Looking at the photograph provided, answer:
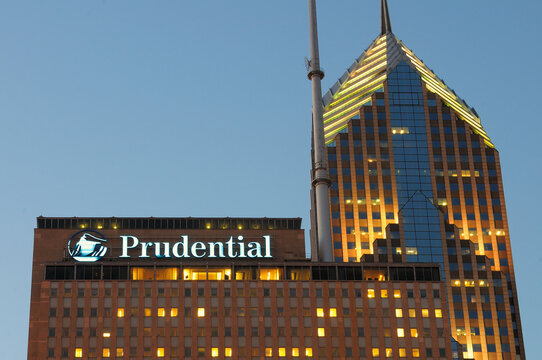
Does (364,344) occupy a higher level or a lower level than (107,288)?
lower

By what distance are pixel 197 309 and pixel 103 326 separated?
725 inches

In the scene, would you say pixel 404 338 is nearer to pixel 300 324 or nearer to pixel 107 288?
pixel 300 324

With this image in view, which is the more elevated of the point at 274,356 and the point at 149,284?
the point at 149,284

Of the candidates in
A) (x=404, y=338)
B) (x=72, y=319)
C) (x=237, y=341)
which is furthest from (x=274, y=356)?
(x=72, y=319)

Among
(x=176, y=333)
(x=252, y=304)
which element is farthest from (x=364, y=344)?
(x=176, y=333)

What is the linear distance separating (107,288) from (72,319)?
8.94 metres

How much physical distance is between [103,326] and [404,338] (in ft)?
193

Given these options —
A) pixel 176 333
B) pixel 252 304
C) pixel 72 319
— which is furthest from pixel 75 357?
pixel 252 304

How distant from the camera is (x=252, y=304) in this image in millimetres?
199875

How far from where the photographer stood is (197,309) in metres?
198

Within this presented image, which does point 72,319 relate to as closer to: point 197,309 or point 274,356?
point 197,309

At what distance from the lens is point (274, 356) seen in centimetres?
19550

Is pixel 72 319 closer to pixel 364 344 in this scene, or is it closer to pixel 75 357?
pixel 75 357

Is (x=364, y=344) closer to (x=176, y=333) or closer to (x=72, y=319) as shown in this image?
(x=176, y=333)
